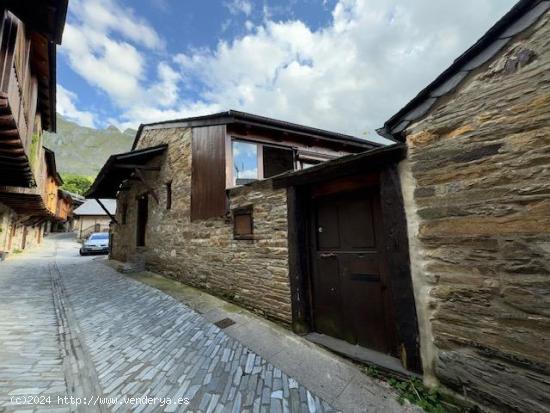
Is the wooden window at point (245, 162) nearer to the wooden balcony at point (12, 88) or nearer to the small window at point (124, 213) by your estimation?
the wooden balcony at point (12, 88)

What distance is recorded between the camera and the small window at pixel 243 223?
15.5 feet

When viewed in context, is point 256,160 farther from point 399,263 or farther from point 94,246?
point 94,246

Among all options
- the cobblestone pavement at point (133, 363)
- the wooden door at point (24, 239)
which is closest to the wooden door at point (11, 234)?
the wooden door at point (24, 239)

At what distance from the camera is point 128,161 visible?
8148 millimetres

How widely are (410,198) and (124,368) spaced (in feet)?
11.8

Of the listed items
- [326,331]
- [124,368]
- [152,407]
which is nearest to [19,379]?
[124,368]

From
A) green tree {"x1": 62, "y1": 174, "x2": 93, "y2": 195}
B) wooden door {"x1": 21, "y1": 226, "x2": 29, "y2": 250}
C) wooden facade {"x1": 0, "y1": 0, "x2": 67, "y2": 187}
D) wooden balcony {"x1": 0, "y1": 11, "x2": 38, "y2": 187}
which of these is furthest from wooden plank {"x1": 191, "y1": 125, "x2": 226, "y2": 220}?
green tree {"x1": 62, "y1": 174, "x2": 93, "y2": 195}

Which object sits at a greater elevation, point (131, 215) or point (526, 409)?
point (131, 215)

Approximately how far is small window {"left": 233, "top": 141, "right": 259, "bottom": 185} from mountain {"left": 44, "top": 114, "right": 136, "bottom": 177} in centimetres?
9900

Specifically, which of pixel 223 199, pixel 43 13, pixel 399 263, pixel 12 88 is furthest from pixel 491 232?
pixel 12 88

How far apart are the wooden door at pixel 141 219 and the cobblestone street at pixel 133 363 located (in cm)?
461

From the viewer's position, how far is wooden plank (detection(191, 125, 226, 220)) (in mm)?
5777

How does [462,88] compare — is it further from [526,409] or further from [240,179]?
[240,179]

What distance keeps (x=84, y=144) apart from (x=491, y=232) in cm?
13992
